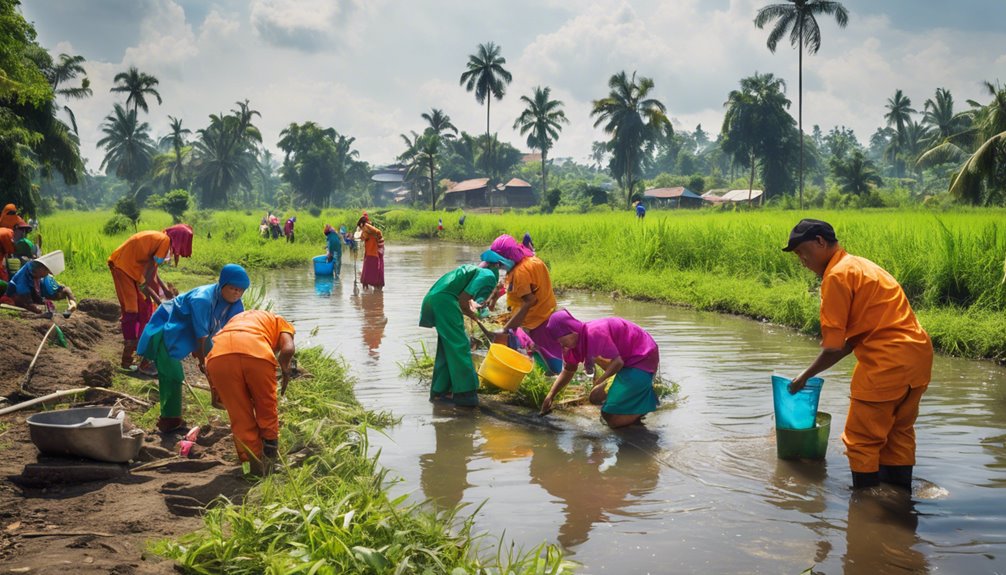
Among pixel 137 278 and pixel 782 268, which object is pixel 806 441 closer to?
pixel 137 278

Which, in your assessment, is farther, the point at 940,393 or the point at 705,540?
the point at 940,393

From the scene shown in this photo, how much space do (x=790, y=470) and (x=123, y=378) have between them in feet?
18.2

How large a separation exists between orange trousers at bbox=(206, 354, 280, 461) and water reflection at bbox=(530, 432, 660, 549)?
1.75 meters

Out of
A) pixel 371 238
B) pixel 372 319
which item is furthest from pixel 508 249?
pixel 371 238

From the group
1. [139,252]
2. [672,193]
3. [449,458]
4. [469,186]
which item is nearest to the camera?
[449,458]

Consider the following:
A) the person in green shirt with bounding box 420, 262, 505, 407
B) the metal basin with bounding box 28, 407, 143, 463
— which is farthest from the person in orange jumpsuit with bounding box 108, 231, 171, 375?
the metal basin with bounding box 28, 407, 143, 463

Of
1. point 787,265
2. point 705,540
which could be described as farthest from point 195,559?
point 787,265

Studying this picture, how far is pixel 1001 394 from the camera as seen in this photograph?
24.0 ft

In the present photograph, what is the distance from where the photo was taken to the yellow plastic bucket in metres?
6.79

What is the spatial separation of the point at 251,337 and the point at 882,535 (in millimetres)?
3538

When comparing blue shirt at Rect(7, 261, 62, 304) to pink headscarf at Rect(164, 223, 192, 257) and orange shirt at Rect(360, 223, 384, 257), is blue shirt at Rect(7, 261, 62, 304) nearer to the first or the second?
pink headscarf at Rect(164, 223, 192, 257)

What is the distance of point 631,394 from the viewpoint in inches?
236

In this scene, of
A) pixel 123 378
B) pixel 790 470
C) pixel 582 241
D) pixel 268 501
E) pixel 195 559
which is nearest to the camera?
pixel 195 559

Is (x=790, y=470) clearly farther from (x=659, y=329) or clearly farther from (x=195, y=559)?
(x=659, y=329)
